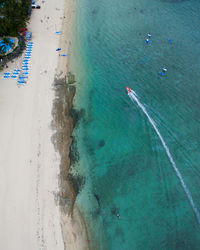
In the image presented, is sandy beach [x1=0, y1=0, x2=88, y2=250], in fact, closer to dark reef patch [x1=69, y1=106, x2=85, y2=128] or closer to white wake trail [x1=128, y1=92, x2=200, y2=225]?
dark reef patch [x1=69, y1=106, x2=85, y2=128]

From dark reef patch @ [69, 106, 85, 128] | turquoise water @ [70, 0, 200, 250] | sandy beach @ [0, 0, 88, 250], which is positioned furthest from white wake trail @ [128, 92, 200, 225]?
sandy beach @ [0, 0, 88, 250]

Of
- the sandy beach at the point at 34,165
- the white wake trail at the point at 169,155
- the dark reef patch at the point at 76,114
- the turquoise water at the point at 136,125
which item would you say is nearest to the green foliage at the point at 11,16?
the sandy beach at the point at 34,165

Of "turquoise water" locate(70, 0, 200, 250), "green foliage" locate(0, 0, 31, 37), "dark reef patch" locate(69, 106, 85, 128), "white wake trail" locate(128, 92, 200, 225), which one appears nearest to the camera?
"turquoise water" locate(70, 0, 200, 250)

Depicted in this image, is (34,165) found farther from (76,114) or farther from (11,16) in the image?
(11,16)

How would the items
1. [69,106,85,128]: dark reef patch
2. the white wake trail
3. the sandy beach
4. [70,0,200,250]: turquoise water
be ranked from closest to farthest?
the sandy beach < [70,0,200,250]: turquoise water < the white wake trail < [69,106,85,128]: dark reef patch

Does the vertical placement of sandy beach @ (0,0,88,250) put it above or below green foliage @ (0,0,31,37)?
below

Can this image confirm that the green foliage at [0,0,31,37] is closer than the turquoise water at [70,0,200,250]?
No

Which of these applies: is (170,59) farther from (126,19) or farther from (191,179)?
(191,179)
